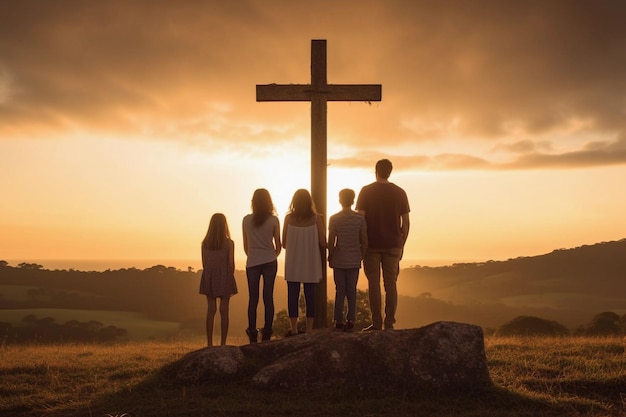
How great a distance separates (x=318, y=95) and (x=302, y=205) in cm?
312

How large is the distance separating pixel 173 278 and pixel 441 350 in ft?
187

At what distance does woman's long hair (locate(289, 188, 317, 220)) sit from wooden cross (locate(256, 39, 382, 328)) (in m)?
1.62

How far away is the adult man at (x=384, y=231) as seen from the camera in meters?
11.5

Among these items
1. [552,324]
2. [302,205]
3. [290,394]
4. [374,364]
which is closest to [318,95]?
[302,205]

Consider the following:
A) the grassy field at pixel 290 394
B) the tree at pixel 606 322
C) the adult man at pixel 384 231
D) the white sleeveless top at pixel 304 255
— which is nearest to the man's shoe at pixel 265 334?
the white sleeveless top at pixel 304 255

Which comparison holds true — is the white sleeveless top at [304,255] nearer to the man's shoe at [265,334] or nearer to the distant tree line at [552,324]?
the man's shoe at [265,334]

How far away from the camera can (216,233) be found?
12.0m

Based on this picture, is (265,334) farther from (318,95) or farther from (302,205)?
(318,95)

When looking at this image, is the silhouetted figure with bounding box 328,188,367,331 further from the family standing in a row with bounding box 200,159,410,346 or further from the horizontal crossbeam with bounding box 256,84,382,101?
the horizontal crossbeam with bounding box 256,84,382,101

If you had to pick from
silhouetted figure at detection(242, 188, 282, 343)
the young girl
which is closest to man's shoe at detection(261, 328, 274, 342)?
silhouetted figure at detection(242, 188, 282, 343)

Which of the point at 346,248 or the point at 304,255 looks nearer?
the point at 346,248

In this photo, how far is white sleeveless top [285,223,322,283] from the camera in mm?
11391

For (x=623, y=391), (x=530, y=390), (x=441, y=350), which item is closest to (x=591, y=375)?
(x=623, y=391)

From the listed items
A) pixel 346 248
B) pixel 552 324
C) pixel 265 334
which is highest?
pixel 346 248
